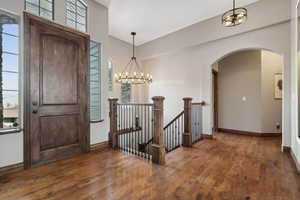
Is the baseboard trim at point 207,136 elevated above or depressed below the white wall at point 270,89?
below

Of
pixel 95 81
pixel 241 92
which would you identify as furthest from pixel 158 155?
pixel 241 92

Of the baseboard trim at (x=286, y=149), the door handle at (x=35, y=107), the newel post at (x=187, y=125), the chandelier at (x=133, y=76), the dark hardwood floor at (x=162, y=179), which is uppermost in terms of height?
the chandelier at (x=133, y=76)

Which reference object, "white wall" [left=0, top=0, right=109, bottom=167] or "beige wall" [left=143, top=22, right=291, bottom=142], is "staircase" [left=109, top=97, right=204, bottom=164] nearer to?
"white wall" [left=0, top=0, right=109, bottom=167]

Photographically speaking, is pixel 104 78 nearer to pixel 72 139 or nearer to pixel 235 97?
pixel 72 139

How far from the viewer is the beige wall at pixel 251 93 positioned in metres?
5.09

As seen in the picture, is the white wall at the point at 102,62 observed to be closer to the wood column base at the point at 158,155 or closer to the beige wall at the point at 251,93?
the wood column base at the point at 158,155

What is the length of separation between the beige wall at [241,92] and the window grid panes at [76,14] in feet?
15.8

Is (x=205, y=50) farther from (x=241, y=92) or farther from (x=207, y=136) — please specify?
(x=207, y=136)

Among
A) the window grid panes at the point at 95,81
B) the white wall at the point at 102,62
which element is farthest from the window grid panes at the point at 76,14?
the window grid panes at the point at 95,81

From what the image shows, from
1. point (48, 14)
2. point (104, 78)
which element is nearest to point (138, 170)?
point (104, 78)

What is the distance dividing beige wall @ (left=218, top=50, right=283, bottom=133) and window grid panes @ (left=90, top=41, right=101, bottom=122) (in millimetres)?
4469

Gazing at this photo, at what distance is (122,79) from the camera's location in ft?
15.1

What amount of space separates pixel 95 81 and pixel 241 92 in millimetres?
4764

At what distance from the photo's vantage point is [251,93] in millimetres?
5270
